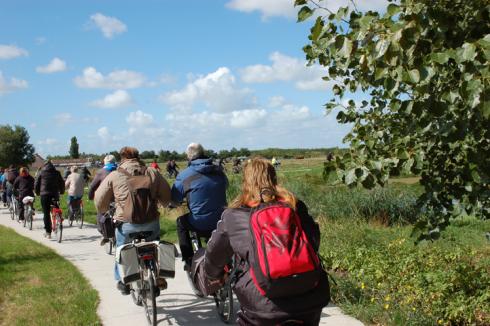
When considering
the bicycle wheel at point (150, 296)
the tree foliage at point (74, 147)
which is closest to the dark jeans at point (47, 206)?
the bicycle wheel at point (150, 296)

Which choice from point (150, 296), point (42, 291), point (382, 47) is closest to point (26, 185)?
point (42, 291)

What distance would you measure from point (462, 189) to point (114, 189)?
3651 mm

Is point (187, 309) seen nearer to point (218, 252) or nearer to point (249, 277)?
point (218, 252)

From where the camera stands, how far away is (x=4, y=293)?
315 inches

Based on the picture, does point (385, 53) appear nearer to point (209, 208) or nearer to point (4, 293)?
point (209, 208)

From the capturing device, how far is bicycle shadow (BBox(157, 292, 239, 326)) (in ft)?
20.5

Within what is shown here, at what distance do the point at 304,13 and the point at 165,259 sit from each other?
320 centimetres

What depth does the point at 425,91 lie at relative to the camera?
3062mm

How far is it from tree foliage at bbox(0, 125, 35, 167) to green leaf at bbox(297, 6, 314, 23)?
9666 cm

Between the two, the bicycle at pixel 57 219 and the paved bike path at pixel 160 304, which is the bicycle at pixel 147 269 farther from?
the bicycle at pixel 57 219

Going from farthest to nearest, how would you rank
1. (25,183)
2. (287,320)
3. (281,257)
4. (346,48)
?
(25,183)
(287,320)
(281,257)
(346,48)

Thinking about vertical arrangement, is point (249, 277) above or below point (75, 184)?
below

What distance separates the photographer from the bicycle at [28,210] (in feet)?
51.1

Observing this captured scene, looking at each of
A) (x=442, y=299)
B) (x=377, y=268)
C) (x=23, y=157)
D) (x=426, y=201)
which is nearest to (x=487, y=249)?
(x=377, y=268)
